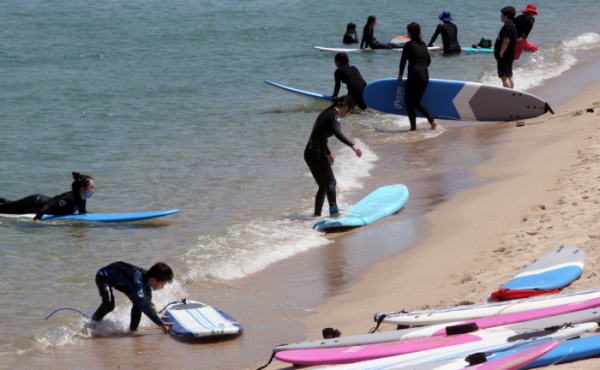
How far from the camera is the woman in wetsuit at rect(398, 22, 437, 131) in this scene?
402 inches

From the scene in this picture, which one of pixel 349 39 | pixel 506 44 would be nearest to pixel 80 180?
pixel 506 44

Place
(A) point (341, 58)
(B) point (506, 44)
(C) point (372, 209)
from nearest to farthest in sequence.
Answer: (C) point (372, 209)
(A) point (341, 58)
(B) point (506, 44)

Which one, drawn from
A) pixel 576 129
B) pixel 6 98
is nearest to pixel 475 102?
pixel 576 129

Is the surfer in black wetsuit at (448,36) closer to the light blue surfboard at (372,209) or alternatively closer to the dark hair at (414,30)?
A: the dark hair at (414,30)

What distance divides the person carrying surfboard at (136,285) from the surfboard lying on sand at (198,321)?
91mm

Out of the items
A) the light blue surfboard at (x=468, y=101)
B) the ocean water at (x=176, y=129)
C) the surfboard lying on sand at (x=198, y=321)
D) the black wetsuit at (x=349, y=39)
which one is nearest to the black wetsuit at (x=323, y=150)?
the ocean water at (x=176, y=129)

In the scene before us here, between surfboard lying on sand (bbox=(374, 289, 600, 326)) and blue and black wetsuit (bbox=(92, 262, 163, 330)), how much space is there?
1813 millimetres

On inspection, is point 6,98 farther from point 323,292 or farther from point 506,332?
point 506,332

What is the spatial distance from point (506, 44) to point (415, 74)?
5.61 feet

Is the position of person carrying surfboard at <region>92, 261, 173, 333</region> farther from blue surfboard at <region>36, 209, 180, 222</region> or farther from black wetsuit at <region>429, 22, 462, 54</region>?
black wetsuit at <region>429, 22, 462, 54</region>

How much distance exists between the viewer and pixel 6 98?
14.8 meters

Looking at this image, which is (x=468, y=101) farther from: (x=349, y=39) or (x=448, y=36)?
(x=349, y=39)

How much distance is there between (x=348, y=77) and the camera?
36.2ft

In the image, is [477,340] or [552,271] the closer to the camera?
[477,340]
